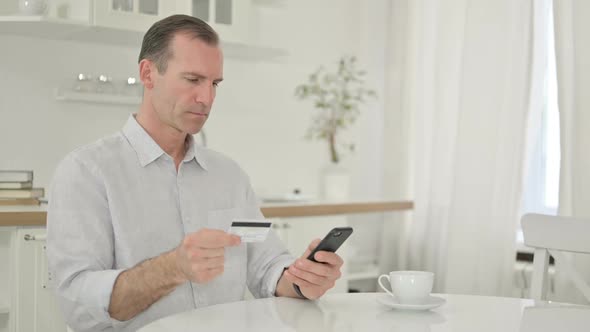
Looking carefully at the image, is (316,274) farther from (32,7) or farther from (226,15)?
(226,15)

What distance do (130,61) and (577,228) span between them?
221 cm

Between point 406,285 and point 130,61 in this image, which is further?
point 130,61

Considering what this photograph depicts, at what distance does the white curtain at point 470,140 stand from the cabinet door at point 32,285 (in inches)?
76.5

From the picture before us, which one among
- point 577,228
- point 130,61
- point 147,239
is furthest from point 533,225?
point 130,61

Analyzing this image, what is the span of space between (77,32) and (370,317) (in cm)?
224

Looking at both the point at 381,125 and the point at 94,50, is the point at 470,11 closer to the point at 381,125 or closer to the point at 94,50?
the point at 381,125

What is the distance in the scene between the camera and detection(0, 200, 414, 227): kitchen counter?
2650 mm

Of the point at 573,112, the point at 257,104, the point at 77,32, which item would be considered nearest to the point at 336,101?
the point at 257,104

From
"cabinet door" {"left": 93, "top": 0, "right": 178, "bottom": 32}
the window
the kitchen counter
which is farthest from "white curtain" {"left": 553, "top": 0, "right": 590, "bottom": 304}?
"cabinet door" {"left": 93, "top": 0, "right": 178, "bottom": 32}

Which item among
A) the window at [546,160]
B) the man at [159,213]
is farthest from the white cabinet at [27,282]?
the window at [546,160]

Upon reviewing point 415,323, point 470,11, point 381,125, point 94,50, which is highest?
point 470,11

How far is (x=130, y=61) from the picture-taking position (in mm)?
3645

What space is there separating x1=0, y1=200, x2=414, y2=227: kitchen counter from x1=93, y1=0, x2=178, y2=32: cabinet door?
790mm

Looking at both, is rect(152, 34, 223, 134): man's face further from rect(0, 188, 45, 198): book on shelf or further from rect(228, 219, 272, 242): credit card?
rect(0, 188, 45, 198): book on shelf
